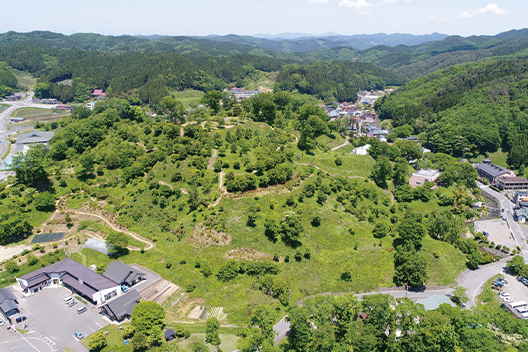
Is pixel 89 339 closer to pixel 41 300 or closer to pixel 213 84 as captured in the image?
pixel 41 300

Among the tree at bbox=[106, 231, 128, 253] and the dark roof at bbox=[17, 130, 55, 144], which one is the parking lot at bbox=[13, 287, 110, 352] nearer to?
the tree at bbox=[106, 231, 128, 253]

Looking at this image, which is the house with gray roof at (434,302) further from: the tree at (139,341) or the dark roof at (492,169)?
the dark roof at (492,169)

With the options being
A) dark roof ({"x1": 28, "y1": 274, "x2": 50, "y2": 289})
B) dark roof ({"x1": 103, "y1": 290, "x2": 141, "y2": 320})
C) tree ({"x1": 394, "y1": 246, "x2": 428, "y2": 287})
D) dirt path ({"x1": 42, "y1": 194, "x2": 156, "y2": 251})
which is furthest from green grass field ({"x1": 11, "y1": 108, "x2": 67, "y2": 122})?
tree ({"x1": 394, "y1": 246, "x2": 428, "y2": 287})

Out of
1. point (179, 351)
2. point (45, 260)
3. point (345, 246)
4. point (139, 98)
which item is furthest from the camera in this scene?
point (139, 98)

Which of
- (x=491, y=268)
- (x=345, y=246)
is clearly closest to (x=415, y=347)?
(x=345, y=246)

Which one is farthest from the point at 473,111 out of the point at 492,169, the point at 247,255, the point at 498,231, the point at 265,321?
the point at 265,321

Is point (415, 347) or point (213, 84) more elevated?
point (213, 84)
